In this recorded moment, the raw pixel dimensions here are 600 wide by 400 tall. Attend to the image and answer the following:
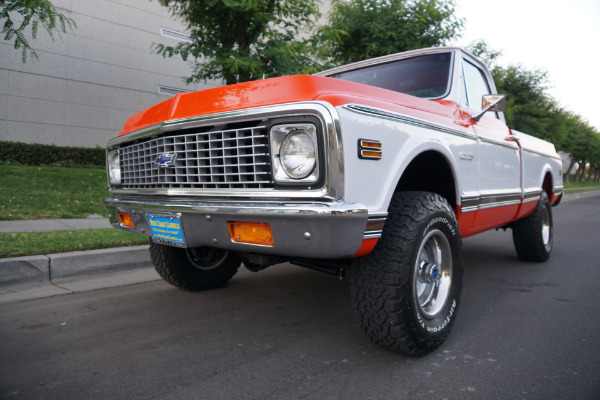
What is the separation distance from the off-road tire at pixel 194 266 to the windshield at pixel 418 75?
1905 millimetres

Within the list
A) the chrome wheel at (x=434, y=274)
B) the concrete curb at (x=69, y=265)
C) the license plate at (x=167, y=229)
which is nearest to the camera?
the license plate at (x=167, y=229)

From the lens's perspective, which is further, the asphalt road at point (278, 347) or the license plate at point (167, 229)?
the license plate at point (167, 229)

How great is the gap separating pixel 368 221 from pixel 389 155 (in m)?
0.38

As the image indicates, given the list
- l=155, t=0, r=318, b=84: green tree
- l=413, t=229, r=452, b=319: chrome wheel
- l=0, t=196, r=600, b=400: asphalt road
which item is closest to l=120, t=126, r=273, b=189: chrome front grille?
l=0, t=196, r=600, b=400: asphalt road

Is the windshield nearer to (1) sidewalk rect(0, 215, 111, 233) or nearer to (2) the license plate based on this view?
(2) the license plate

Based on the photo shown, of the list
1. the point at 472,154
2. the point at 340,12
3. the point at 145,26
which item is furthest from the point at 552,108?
the point at 472,154

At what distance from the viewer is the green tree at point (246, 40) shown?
7469mm

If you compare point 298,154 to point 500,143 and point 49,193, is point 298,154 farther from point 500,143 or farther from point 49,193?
point 49,193

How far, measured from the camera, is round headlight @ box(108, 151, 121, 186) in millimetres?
3253

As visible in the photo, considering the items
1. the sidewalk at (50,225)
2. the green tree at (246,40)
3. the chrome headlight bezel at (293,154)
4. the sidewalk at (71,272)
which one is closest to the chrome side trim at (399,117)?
the chrome headlight bezel at (293,154)

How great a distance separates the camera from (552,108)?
23516 millimetres

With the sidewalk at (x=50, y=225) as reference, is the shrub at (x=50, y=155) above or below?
above

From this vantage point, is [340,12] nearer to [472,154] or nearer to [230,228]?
[472,154]

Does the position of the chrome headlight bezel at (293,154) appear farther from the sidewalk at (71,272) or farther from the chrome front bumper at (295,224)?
the sidewalk at (71,272)
